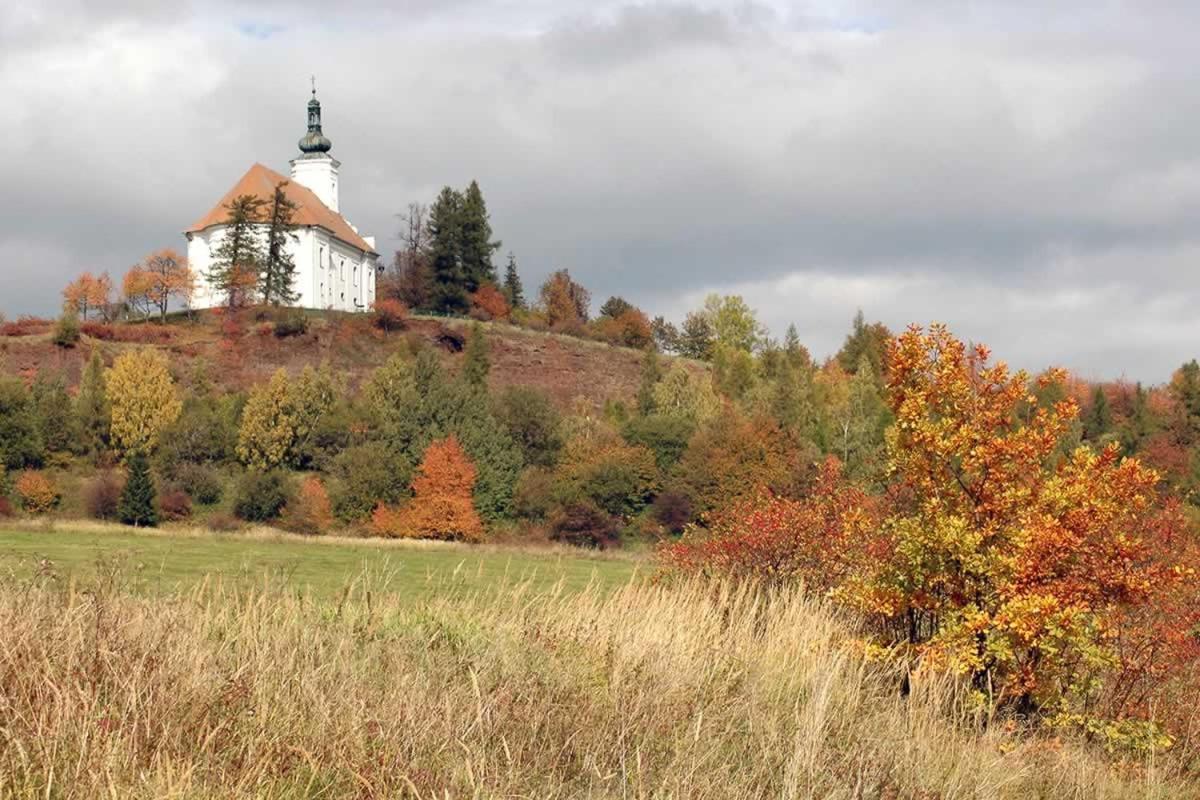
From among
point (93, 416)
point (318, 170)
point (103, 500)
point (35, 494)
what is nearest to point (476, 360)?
point (93, 416)

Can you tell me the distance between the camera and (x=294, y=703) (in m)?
6.18

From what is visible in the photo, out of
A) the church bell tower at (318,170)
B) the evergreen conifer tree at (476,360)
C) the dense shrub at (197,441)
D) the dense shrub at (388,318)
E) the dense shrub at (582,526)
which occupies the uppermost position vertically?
the church bell tower at (318,170)

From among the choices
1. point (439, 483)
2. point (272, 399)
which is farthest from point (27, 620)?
point (272, 399)

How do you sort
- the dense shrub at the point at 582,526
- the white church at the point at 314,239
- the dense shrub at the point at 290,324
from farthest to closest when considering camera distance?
the white church at the point at 314,239
the dense shrub at the point at 290,324
the dense shrub at the point at 582,526

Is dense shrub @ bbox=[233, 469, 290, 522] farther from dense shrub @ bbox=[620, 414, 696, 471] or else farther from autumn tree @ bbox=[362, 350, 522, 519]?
dense shrub @ bbox=[620, 414, 696, 471]

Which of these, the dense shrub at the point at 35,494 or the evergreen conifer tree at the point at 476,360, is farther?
the evergreen conifer tree at the point at 476,360

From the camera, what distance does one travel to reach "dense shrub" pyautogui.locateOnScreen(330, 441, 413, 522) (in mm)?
55500

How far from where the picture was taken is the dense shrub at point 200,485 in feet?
189

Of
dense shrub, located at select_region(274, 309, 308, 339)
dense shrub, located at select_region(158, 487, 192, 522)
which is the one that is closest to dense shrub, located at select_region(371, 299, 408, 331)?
dense shrub, located at select_region(274, 309, 308, 339)

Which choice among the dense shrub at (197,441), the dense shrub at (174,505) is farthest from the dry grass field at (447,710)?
the dense shrub at (197,441)

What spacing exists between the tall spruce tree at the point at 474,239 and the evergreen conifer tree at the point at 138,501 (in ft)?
153

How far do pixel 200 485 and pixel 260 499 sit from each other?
341 centimetres

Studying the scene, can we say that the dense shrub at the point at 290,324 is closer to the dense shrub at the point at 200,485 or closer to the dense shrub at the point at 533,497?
the dense shrub at the point at 200,485

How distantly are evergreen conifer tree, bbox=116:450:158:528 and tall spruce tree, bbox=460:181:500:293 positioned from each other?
46693 mm
